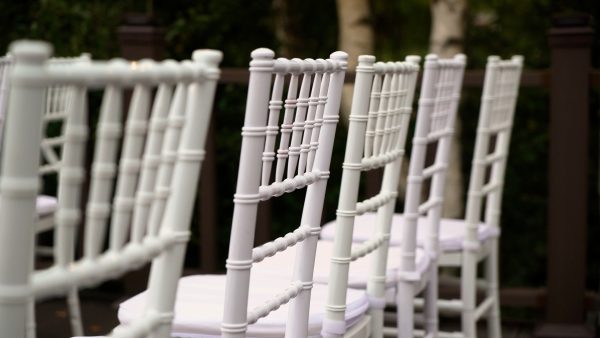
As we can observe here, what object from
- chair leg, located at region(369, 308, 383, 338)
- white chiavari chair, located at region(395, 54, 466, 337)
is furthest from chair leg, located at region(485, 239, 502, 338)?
chair leg, located at region(369, 308, 383, 338)

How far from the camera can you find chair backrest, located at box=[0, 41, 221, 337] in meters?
1.00

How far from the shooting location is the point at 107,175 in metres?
1.08

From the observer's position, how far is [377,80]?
2312 millimetres

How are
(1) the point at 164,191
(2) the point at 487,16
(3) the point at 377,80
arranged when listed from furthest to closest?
(2) the point at 487,16
(3) the point at 377,80
(1) the point at 164,191

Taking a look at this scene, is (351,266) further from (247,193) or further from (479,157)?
(247,193)

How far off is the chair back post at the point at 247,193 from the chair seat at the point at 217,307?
0.57 feet

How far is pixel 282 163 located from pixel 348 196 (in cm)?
43

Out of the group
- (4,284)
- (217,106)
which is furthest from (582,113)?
(4,284)

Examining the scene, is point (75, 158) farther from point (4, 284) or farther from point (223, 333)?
point (223, 333)

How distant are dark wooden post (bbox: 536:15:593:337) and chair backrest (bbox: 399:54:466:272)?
0.89 metres

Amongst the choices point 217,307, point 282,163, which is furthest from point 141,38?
point 282,163

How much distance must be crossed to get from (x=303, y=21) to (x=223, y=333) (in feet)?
16.1

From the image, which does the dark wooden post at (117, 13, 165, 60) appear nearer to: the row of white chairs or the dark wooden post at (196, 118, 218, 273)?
the dark wooden post at (196, 118, 218, 273)

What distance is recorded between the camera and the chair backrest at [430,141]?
9.06 ft
